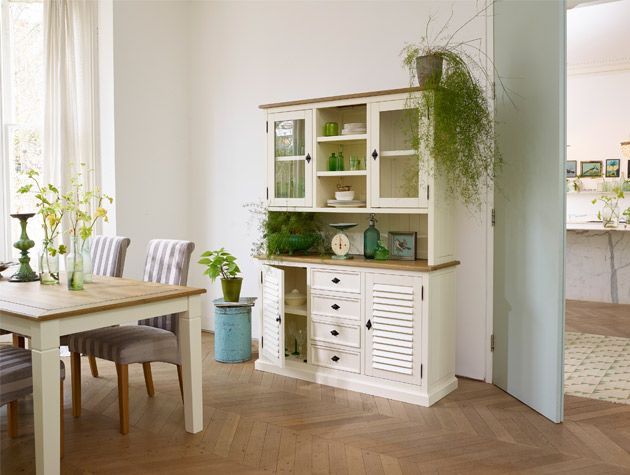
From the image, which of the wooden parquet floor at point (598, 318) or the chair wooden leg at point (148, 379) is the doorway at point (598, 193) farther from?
the chair wooden leg at point (148, 379)

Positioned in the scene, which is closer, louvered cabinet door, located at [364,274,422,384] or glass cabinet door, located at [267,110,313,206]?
louvered cabinet door, located at [364,274,422,384]

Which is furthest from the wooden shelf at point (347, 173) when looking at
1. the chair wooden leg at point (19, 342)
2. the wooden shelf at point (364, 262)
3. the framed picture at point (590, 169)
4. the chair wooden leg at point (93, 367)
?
the framed picture at point (590, 169)

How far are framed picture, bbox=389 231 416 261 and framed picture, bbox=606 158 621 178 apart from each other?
5.20 metres

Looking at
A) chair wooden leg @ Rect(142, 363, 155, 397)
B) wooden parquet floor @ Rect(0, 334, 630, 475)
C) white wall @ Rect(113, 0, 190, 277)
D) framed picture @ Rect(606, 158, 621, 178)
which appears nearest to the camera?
wooden parquet floor @ Rect(0, 334, 630, 475)

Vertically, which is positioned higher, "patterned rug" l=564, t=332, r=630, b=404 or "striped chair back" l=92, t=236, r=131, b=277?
"striped chair back" l=92, t=236, r=131, b=277

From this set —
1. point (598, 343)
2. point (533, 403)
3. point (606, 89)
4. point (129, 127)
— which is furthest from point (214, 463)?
point (606, 89)

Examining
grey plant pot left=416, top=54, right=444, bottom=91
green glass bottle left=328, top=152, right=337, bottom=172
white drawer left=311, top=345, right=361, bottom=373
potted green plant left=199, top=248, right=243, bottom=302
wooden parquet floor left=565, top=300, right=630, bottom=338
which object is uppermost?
grey plant pot left=416, top=54, right=444, bottom=91

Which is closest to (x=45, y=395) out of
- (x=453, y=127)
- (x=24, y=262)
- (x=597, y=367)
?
(x=24, y=262)

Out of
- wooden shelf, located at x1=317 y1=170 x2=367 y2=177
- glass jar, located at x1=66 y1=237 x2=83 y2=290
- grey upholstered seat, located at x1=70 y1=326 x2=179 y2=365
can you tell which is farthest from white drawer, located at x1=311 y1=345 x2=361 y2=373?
glass jar, located at x1=66 y1=237 x2=83 y2=290

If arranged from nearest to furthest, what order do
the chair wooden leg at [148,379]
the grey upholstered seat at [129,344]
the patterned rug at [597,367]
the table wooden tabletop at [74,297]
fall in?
the table wooden tabletop at [74,297] < the grey upholstered seat at [129,344] < the chair wooden leg at [148,379] < the patterned rug at [597,367]

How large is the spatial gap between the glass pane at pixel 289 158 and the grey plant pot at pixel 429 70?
35.8 inches

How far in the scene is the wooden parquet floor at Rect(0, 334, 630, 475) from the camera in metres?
2.86

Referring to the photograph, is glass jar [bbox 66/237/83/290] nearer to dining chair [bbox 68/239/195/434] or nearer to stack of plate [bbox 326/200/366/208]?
dining chair [bbox 68/239/195/434]

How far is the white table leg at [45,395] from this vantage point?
8.41 feet
